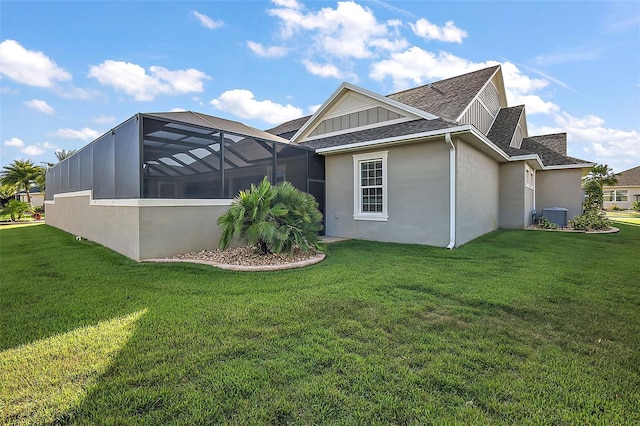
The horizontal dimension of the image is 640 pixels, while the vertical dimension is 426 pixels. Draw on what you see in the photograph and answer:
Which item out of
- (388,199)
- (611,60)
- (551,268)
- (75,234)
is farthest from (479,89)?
(75,234)

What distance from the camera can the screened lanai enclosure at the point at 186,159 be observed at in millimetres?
6324

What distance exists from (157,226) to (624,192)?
47705 mm

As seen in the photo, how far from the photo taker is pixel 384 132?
9.14 m

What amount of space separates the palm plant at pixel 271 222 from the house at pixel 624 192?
41.7m

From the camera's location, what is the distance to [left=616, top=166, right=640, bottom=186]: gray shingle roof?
3416cm

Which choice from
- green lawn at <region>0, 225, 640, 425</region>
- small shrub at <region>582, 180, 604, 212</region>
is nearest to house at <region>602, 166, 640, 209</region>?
small shrub at <region>582, 180, 604, 212</region>

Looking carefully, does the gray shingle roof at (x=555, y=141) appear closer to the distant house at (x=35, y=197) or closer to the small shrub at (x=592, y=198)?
the small shrub at (x=592, y=198)

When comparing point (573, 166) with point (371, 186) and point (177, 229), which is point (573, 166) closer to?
point (371, 186)

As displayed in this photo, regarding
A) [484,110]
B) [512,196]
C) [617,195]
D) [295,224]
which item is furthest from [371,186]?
[617,195]

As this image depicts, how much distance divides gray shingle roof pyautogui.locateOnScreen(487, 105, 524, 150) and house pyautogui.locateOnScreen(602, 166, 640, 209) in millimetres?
29399

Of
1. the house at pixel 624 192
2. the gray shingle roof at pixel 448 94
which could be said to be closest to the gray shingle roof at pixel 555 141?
the gray shingle roof at pixel 448 94

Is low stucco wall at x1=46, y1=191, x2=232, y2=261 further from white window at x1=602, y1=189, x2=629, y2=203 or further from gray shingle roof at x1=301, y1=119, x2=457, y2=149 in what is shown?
white window at x1=602, y1=189, x2=629, y2=203

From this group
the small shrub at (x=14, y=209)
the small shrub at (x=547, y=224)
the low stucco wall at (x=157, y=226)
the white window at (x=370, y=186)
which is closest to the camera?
the low stucco wall at (x=157, y=226)

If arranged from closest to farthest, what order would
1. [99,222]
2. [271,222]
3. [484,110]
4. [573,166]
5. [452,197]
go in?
[271,222] < [452,197] < [99,222] < [484,110] < [573,166]
